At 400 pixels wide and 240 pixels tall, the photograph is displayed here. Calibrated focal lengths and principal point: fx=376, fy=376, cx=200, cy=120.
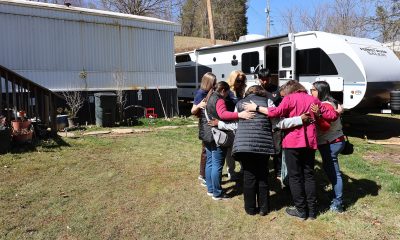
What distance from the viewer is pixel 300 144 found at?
4230 millimetres

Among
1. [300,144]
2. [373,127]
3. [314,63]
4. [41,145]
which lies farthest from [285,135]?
[373,127]

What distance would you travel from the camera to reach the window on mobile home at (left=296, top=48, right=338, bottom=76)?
1008 centimetres

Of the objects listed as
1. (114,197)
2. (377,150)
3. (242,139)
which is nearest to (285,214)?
(242,139)

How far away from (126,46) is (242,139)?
9.92 meters

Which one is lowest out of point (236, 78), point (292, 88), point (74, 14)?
point (292, 88)

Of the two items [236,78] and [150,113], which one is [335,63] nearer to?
[236,78]

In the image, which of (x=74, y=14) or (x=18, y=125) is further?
(x=74, y=14)

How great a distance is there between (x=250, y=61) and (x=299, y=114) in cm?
857

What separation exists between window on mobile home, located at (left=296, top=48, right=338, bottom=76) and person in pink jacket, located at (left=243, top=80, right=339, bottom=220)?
6076 millimetres

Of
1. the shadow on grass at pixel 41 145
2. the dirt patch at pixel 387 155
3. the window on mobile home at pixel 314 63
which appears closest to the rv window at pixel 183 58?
the window on mobile home at pixel 314 63

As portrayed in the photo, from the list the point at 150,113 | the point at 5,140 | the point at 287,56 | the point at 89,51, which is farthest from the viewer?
the point at 150,113

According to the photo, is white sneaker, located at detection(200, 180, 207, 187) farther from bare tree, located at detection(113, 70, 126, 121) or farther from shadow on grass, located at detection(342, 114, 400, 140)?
bare tree, located at detection(113, 70, 126, 121)

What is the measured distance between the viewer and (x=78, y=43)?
1216 centimetres

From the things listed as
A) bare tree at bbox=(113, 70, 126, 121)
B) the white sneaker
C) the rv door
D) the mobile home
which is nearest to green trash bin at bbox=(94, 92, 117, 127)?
bare tree at bbox=(113, 70, 126, 121)
